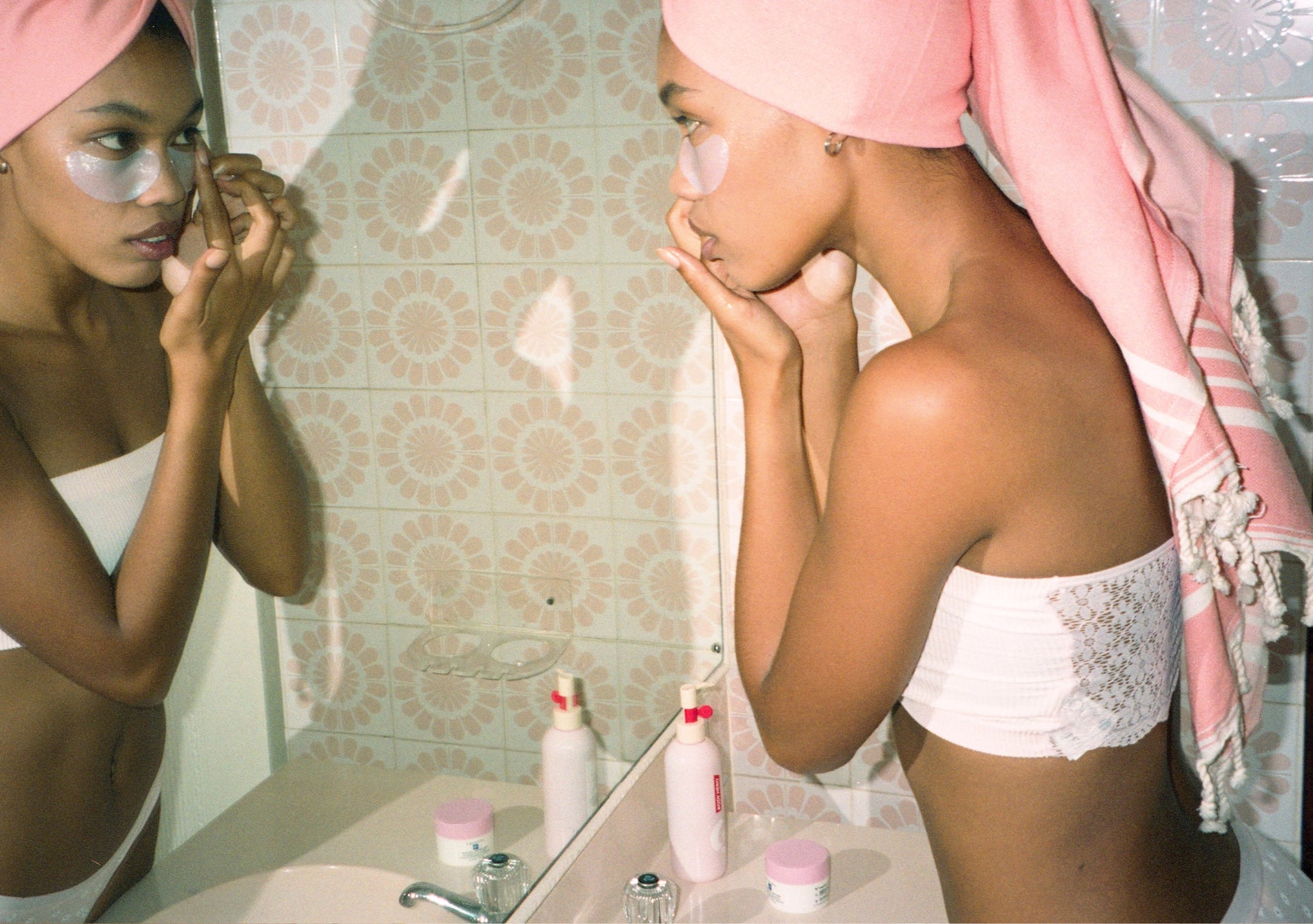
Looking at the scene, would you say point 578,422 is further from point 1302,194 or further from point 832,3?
point 1302,194

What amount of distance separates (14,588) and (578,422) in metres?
0.75

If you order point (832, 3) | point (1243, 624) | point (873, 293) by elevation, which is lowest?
point (1243, 624)

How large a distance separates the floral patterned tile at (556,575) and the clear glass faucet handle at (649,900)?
0.92 feet

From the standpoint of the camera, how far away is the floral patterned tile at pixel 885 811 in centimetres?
149

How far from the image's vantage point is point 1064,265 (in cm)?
81

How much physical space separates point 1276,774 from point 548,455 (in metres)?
1.01

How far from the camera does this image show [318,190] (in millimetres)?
874

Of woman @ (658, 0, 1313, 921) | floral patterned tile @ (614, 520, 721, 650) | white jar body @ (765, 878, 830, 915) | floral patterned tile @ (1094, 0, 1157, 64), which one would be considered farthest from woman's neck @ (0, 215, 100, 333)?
floral patterned tile @ (1094, 0, 1157, 64)

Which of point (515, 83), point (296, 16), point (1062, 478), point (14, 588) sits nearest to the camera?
point (14, 588)

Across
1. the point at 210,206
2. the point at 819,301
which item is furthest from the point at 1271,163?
the point at 210,206

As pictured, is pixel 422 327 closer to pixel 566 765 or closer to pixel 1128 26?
pixel 566 765

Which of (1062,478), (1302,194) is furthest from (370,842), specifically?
(1302,194)

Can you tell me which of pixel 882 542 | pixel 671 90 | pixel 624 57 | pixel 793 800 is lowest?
pixel 793 800

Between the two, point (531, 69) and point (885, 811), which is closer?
point (531, 69)
